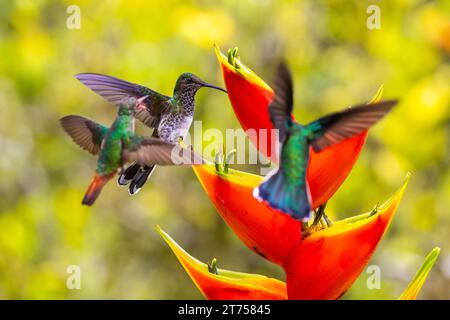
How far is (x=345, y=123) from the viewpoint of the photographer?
59cm

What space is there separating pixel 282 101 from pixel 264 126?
96mm

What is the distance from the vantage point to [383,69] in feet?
7.55

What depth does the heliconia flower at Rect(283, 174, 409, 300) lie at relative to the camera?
71cm

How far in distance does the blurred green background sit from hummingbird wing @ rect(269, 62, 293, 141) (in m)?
1.57

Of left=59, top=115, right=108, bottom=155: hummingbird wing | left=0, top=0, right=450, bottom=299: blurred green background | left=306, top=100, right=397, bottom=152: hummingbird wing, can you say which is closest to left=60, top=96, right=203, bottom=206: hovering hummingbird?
left=59, top=115, right=108, bottom=155: hummingbird wing

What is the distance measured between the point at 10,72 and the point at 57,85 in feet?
0.49

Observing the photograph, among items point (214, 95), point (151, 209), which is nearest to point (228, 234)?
Result: point (151, 209)

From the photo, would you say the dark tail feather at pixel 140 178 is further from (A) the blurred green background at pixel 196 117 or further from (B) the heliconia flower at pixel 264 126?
(A) the blurred green background at pixel 196 117

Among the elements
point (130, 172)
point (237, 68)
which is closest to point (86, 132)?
point (130, 172)

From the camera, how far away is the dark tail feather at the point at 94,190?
0.55 meters

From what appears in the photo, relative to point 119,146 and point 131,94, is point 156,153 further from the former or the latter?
point 131,94

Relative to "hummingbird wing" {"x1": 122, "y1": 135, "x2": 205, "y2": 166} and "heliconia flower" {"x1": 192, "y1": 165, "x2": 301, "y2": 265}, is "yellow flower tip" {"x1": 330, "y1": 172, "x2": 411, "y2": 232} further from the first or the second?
"hummingbird wing" {"x1": 122, "y1": 135, "x2": 205, "y2": 166}

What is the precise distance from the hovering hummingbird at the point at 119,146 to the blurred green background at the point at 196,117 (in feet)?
4.83
